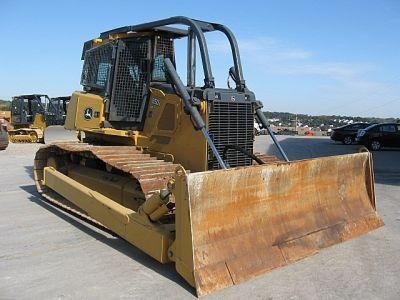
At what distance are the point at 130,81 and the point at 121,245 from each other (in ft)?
9.08

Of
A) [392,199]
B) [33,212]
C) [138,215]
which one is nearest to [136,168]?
[138,215]


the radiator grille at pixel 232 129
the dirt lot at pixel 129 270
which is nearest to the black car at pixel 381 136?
the dirt lot at pixel 129 270

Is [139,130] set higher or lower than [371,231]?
higher

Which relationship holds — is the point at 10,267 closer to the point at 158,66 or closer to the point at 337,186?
the point at 158,66

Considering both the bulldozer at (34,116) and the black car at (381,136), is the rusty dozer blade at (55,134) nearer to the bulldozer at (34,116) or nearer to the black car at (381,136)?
the bulldozer at (34,116)

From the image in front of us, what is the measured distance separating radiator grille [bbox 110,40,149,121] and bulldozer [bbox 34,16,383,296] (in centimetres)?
2

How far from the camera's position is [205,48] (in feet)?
20.4

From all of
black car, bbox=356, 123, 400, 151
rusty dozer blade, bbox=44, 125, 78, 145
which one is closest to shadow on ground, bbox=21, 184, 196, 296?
rusty dozer blade, bbox=44, 125, 78, 145

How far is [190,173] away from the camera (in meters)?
4.69

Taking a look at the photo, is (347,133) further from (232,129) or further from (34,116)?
(232,129)

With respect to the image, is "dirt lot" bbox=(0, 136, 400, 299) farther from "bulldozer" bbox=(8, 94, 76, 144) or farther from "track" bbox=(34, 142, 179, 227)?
"bulldozer" bbox=(8, 94, 76, 144)

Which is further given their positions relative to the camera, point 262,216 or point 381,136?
point 381,136

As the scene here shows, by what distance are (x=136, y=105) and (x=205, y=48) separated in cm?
163

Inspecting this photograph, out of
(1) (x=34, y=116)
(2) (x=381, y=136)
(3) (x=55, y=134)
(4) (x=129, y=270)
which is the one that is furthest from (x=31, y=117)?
(4) (x=129, y=270)
